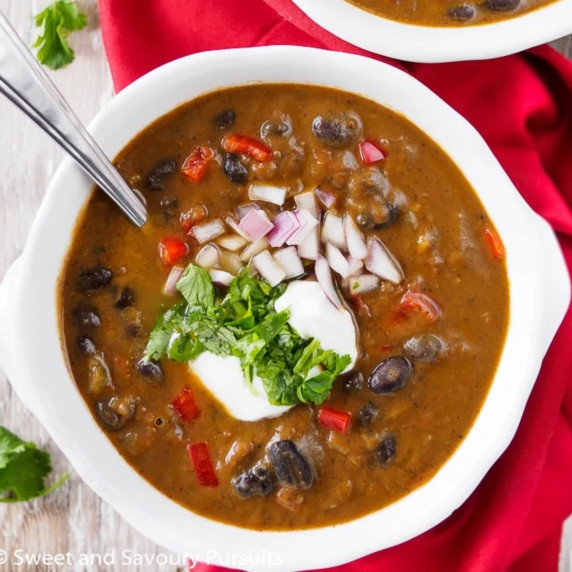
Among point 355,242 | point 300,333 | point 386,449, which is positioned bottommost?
point 386,449

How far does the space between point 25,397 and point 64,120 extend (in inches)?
42.0

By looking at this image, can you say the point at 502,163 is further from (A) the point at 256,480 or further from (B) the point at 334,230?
(A) the point at 256,480

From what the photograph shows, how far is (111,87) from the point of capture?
3.56m

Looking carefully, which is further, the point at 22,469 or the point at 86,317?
the point at 22,469

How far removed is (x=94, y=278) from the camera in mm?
2994

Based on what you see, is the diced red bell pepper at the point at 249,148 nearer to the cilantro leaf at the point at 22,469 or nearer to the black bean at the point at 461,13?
the black bean at the point at 461,13

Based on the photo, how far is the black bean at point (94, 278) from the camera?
2994mm

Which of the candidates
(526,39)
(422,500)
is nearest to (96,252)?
(422,500)

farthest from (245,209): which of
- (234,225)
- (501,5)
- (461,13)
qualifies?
(501,5)

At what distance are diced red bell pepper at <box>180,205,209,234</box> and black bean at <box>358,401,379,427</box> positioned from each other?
2.98 feet

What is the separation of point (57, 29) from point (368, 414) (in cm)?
Result: 203

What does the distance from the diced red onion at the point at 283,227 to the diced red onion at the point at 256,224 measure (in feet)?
0.07

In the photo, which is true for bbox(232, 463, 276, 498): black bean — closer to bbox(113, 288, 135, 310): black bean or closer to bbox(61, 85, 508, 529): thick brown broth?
bbox(61, 85, 508, 529): thick brown broth

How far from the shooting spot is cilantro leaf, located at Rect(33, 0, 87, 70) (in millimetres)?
3465
